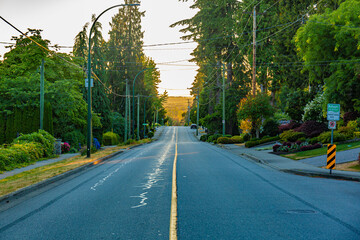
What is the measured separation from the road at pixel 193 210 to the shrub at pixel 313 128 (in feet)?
62.3

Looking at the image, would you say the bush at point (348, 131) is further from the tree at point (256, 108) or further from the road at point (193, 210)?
the road at point (193, 210)

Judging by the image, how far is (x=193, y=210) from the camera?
806 cm

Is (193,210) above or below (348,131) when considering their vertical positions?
below

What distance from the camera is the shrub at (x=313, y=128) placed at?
102ft

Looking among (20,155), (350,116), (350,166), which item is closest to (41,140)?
(20,155)

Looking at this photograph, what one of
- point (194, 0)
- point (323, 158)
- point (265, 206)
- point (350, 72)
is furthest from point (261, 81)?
point (265, 206)

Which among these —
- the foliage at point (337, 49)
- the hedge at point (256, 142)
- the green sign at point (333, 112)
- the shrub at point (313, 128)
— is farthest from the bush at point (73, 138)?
the green sign at point (333, 112)

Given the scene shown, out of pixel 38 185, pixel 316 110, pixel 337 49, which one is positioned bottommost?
pixel 38 185

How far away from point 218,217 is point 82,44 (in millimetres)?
49917

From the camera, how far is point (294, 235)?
6105mm

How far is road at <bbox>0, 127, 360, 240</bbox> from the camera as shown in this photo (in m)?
6.34

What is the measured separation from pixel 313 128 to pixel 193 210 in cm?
2754

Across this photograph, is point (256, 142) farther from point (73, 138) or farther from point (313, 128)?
point (73, 138)

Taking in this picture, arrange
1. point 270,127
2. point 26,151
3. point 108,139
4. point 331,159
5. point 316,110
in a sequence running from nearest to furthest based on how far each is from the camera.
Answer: point 331,159, point 26,151, point 316,110, point 270,127, point 108,139
